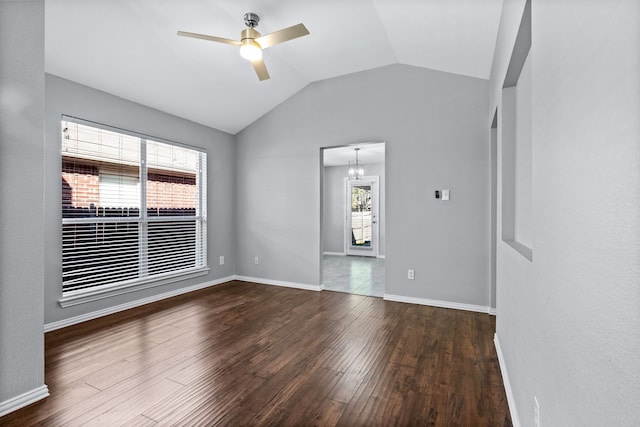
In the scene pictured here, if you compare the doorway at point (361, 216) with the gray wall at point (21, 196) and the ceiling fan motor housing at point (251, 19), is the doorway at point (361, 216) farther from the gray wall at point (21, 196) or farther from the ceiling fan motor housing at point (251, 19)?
the gray wall at point (21, 196)

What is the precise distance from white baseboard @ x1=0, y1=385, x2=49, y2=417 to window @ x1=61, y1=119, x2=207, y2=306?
1468 millimetres

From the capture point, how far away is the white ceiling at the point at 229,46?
2.67m

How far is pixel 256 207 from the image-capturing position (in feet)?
17.0

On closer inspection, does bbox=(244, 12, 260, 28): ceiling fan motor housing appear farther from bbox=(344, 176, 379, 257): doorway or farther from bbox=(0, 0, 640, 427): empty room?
bbox=(344, 176, 379, 257): doorway

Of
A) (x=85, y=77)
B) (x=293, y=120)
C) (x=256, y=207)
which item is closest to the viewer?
(x=85, y=77)

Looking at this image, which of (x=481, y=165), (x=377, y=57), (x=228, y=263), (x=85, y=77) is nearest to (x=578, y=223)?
(x=481, y=165)

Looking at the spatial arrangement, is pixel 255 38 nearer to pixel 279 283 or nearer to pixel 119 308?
pixel 119 308

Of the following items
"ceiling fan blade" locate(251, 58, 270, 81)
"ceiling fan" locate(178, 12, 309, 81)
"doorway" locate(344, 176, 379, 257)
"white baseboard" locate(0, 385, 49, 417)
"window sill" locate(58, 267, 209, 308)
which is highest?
"ceiling fan" locate(178, 12, 309, 81)

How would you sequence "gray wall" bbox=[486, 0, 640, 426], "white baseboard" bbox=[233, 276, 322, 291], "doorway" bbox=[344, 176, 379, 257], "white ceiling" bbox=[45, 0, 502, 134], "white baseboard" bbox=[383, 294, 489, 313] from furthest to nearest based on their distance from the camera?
"doorway" bbox=[344, 176, 379, 257] → "white baseboard" bbox=[233, 276, 322, 291] → "white baseboard" bbox=[383, 294, 489, 313] → "white ceiling" bbox=[45, 0, 502, 134] → "gray wall" bbox=[486, 0, 640, 426]

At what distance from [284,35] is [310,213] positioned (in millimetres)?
2588

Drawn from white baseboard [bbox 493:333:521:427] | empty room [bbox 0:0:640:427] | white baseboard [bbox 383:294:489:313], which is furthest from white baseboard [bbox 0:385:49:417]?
white baseboard [bbox 383:294:489:313]

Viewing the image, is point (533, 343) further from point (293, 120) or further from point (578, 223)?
point (293, 120)

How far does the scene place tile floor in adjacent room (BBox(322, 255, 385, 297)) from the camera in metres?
4.77

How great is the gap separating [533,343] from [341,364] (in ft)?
4.70
